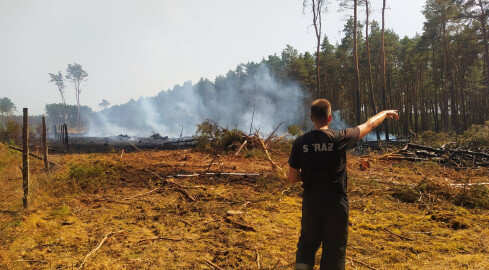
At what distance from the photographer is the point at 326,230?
7.82ft

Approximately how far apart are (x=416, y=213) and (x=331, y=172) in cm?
421

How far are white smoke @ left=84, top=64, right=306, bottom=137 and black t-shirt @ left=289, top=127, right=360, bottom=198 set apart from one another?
1017 inches

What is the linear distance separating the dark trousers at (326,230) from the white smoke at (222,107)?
25922 millimetres

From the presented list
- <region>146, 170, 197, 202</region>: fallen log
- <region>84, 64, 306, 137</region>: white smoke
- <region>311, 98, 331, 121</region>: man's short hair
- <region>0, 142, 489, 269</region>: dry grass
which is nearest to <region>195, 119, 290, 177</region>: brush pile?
<region>0, 142, 489, 269</region>: dry grass

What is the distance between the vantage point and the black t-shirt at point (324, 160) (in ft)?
7.80

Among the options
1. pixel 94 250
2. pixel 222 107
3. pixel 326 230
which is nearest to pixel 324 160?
pixel 326 230

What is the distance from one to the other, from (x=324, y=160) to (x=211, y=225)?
10.1ft

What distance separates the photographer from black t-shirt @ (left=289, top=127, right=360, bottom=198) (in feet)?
7.80

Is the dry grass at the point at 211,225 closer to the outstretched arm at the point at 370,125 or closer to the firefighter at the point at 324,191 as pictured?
the firefighter at the point at 324,191

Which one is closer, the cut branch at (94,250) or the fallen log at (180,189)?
the cut branch at (94,250)

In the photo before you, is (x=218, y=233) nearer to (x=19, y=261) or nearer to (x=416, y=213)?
(x=19, y=261)

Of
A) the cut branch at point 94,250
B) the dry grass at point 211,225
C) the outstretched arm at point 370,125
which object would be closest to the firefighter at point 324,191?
the outstretched arm at point 370,125

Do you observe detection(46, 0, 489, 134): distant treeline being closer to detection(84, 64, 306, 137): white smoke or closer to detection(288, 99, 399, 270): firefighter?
detection(84, 64, 306, 137): white smoke

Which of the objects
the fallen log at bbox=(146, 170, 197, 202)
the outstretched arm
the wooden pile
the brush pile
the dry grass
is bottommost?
the dry grass
